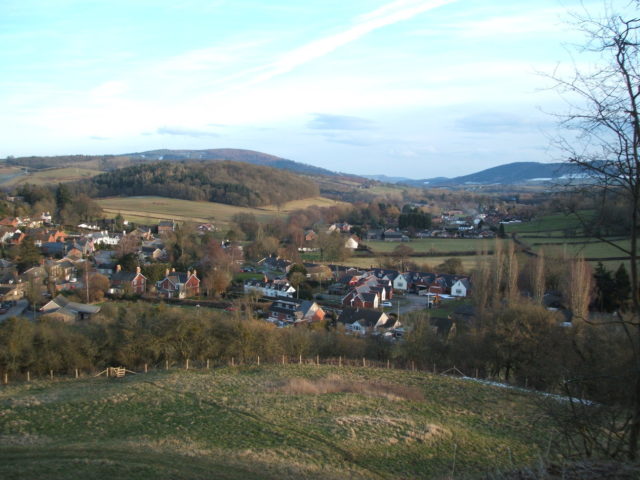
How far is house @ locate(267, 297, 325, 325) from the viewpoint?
29416 mm

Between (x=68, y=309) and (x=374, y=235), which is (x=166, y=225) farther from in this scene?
(x=68, y=309)

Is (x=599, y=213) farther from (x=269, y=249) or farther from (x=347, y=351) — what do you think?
(x=269, y=249)

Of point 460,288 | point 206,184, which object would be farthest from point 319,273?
point 206,184

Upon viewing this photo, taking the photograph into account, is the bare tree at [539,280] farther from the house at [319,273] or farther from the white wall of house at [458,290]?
the house at [319,273]

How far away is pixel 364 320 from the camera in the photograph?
28625mm

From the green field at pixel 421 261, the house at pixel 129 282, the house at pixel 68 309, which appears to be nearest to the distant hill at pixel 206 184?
the green field at pixel 421 261

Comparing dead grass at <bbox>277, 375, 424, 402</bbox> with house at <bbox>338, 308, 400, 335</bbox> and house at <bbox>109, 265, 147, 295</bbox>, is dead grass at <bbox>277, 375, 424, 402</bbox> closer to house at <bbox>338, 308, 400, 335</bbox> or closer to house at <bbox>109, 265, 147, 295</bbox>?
house at <bbox>338, 308, 400, 335</bbox>

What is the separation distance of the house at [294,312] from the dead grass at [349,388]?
1325 centimetres

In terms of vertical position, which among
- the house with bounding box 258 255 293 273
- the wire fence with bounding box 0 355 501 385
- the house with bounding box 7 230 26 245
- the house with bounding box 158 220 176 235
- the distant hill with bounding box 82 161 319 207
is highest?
the distant hill with bounding box 82 161 319 207

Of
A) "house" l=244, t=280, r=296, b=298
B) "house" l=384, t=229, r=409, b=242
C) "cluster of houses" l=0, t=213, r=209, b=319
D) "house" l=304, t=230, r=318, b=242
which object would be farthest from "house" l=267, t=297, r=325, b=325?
"house" l=384, t=229, r=409, b=242

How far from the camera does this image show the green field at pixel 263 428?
26.6 feet

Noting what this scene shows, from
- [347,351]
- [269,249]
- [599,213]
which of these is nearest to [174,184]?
[269,249]

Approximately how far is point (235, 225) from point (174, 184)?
111 feet

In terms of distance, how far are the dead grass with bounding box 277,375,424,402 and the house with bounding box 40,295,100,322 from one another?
17.8 metres
